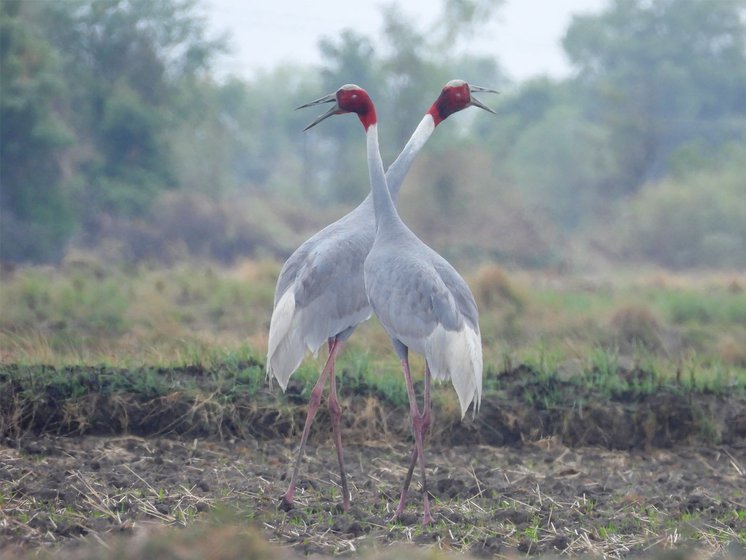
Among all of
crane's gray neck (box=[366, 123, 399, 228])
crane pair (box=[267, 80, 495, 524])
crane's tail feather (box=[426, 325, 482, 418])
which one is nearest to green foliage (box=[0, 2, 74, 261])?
crane pair (box=[267, 80, 495, 524])

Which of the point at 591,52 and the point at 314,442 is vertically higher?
the point at 591,52

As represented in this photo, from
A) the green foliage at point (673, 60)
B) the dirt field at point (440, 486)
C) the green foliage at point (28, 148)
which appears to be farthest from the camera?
the green foliage at point (673, 60)

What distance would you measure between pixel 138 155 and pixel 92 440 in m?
19.7

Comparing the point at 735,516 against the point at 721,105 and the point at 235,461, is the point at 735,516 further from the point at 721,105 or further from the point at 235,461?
the point at 721,105

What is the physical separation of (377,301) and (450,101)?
1.69 m

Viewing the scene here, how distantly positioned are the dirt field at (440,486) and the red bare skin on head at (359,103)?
1.92 metres

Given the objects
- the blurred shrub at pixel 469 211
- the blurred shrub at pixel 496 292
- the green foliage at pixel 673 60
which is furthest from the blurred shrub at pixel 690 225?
the blurred shrub at pixel 496 292

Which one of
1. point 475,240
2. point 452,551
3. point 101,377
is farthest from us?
point 475,240

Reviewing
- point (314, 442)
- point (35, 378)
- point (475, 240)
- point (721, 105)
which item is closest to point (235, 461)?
point (314, 442)

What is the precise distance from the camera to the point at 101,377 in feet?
23.8

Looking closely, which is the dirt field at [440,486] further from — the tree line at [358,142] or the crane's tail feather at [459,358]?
the tree line at [358,142]

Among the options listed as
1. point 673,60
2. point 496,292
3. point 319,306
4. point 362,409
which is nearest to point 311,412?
point 319,306

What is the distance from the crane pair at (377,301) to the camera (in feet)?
19.2

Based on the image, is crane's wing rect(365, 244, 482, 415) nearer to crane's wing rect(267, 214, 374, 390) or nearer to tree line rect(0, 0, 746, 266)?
crane's wing rect(267, 214, 374, 390)
